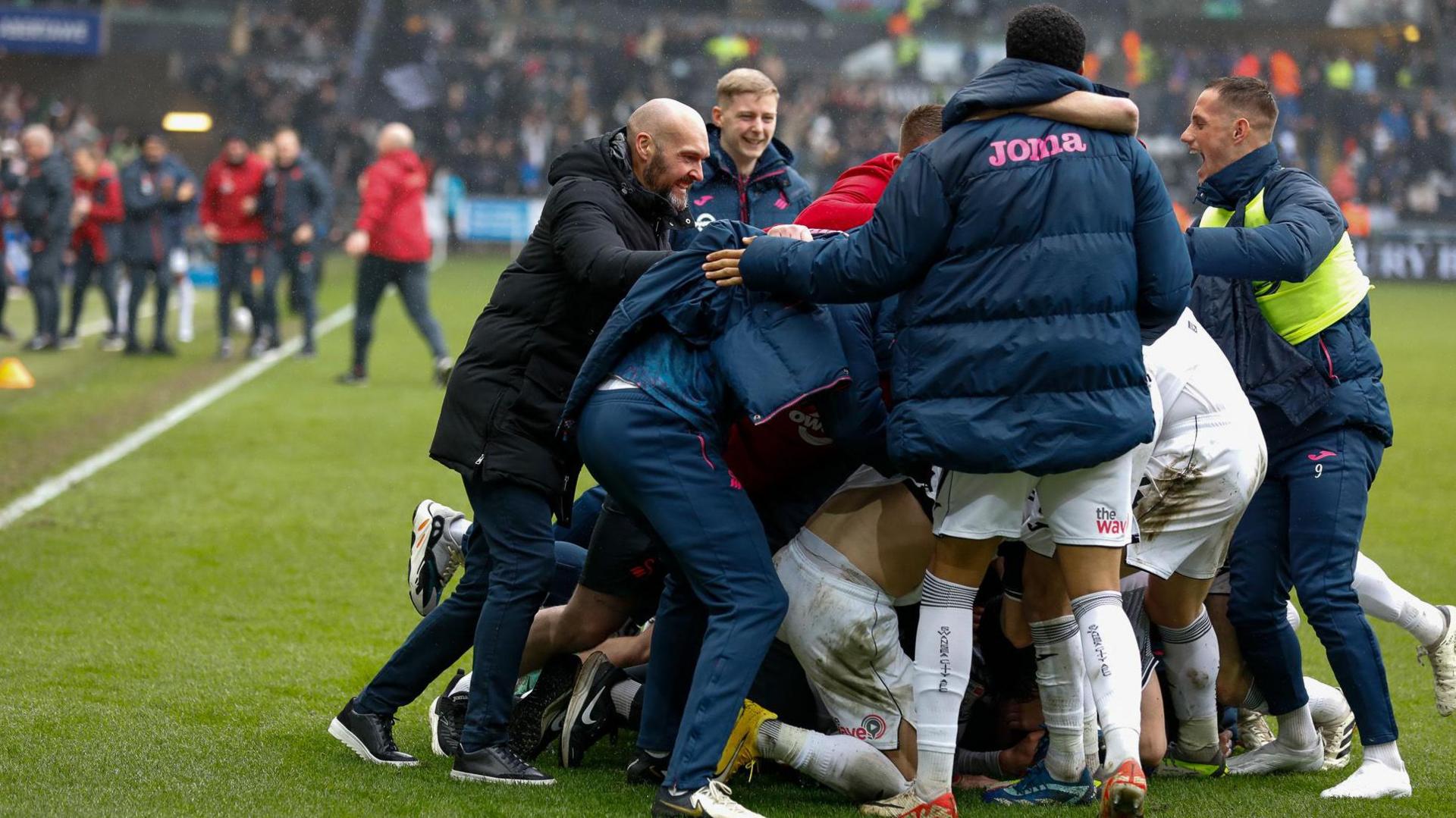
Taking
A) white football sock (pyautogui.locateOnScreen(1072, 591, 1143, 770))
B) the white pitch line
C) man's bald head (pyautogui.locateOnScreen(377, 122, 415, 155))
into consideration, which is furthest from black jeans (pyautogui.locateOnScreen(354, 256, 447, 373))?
white football sock (pyautogui.locateOnScreen(1072, 591, 1143, 770))

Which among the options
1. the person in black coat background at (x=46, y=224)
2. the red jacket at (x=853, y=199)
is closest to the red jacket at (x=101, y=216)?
the person in black coat background at (x=46, y=224)

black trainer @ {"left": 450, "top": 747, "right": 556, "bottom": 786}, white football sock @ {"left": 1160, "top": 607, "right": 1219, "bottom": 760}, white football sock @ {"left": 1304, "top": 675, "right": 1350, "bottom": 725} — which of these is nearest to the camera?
black trainer @ {"left": 450, "top": 747, "right": 556, "bottom": 786}

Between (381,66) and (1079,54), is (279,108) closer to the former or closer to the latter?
(381,66)

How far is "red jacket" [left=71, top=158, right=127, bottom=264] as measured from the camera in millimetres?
17719

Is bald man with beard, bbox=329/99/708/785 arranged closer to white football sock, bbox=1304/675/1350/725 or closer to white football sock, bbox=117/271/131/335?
white football sock, bbox=1304/675/1350/725

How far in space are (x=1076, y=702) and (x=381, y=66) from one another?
110ft

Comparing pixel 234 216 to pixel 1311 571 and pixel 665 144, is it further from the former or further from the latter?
pixel 1311 571

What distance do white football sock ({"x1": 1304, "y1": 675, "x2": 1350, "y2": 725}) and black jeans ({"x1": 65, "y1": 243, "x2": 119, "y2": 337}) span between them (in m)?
15.2

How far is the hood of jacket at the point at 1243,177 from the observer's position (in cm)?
506

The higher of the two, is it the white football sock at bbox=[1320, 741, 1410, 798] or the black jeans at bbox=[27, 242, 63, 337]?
the white football sock at bbox=[1320, 741, 1410, 798]

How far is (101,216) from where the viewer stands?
17.7 metres

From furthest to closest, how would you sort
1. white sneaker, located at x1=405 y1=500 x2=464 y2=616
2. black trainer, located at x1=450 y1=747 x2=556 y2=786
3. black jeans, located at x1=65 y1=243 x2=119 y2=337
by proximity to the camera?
black jeans, located at x1=65 y1=243 x2=119 y2=337
white sneaker, located at x1=405 y1=500 x2=464 y2=616
black trainer, located at x1=450 y1=747 x2=556 y2=786

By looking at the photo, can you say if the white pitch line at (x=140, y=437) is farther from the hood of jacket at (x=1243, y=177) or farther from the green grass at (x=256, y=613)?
the hood of jacket at (x=1243, y=177)

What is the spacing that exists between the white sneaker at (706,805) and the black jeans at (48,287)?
49.0 feet
